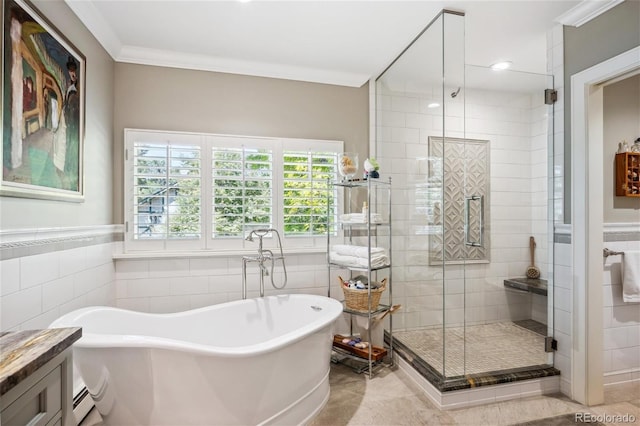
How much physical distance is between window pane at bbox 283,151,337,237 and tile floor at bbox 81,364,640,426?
4.48ft

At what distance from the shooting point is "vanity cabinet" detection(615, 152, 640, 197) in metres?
2.32

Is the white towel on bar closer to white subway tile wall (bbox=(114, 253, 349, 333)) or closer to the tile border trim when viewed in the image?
white subway tile wall (bbox=(114, 253, 349, 333))

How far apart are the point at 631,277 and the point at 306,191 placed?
256cm

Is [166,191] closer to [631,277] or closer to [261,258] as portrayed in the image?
[261,258]

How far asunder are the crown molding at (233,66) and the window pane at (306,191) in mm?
725

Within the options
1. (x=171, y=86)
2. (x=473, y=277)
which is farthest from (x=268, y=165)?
(x=473, y=277)

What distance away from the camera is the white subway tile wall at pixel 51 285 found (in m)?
1.51

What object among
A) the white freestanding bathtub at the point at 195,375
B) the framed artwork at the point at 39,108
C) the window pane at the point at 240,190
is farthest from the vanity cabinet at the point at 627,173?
the framed artwork at the point at 39,108

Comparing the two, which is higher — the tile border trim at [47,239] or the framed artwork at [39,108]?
the framed artwork at [39,108]

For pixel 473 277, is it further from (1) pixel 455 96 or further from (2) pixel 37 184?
(2) pixel 37 184

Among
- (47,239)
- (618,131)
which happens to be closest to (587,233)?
(618,131)

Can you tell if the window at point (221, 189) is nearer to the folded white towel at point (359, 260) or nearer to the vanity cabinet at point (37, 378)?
the folded white towel at point (359, 260)

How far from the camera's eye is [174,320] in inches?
91.5

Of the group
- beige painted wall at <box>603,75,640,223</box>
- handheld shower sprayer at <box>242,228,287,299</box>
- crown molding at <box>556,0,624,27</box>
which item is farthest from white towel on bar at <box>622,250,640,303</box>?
handheld shower sprayer at <box>242,228,287,299</box>
